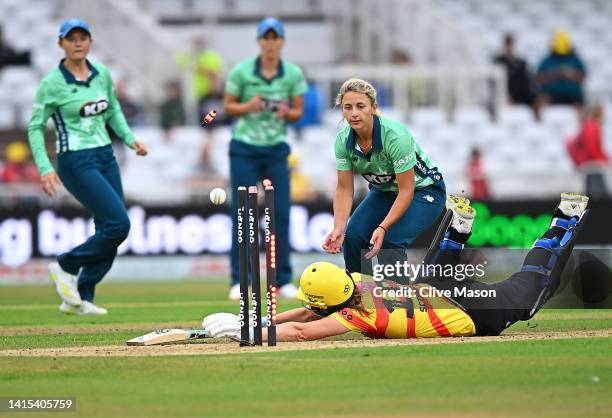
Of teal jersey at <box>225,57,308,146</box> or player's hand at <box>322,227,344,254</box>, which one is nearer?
player's hand at <box>322,227,344,254</box>

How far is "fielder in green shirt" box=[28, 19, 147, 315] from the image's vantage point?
12.6m

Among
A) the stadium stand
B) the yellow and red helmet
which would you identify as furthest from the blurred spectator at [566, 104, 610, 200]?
the yellow and red helmet

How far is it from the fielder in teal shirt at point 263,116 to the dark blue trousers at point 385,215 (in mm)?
4046

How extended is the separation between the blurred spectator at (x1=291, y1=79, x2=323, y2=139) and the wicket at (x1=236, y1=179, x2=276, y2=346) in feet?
49.3

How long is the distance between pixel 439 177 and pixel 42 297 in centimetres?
734

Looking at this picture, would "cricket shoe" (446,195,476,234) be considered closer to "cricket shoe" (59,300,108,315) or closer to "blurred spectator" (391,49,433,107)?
"cricket shoe" (59,300,108,315)

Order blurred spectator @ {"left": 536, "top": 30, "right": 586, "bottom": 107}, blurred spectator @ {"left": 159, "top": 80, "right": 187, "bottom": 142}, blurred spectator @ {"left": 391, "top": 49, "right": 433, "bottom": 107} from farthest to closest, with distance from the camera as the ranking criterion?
blurred spectator @ {"left": 536, "top": 30, "right": 586, "bottom": 107}, blurred spectator @ {"left": 391, "top": 49, "right": 433, "bottom": 107}, blurred spectator @ {"left": 159, "top": 80, "right": 187, "bottom": 142}

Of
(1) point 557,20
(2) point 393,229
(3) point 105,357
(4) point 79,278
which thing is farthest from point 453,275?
(1) point 557,20

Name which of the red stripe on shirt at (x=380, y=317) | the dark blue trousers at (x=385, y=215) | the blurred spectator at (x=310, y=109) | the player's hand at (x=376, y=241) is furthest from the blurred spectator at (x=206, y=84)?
the red stripe on shirt at (x=380, y=317)

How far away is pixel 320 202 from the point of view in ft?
68.0

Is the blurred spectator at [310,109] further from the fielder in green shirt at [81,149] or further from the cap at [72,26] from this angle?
the cap at [72,26]

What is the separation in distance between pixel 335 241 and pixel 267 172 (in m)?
4.82

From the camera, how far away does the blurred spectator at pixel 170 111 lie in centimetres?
2438

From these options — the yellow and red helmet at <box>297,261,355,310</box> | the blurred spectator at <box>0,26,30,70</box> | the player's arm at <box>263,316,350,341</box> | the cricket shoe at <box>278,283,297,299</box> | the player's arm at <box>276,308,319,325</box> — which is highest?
the blurred spectator at <box>0,26,30,70</box>
